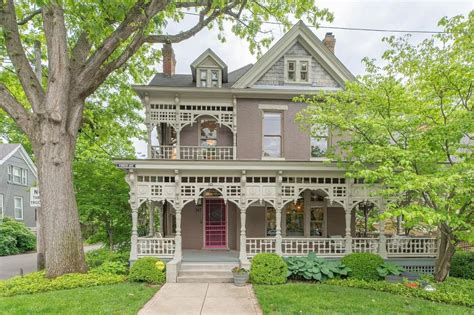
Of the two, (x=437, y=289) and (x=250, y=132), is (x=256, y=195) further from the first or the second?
(x=437, y=289)

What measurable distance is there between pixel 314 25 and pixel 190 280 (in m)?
10.1

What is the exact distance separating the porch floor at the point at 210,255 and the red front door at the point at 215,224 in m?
0.53

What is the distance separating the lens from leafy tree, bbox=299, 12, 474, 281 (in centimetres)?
656

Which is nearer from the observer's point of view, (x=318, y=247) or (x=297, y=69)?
(x=318, y=247)

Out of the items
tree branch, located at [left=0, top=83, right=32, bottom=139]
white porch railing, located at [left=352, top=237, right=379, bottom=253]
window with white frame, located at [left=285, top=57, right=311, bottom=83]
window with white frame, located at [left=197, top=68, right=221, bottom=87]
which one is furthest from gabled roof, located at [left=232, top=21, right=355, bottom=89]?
tree branch, located at [left=0, top=83, right=32, bottom=139]

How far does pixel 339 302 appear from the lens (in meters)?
6.64

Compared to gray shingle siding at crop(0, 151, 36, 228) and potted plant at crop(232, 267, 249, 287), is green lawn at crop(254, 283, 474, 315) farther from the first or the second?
gray shingle siding at crop(0, 151, 36, 228)

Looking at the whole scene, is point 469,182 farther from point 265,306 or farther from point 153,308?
point 153,308

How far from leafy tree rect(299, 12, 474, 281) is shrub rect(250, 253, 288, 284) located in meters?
3.86

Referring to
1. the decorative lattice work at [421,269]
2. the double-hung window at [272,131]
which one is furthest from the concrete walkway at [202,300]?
the decorative lattice work at [421,269]

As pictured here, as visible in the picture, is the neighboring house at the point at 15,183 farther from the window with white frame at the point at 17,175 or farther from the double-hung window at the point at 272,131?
the double-hung window at the point at 272,131

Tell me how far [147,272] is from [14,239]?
1479 centimetres

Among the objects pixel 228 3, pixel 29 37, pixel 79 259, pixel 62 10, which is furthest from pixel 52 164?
pixel 228 3

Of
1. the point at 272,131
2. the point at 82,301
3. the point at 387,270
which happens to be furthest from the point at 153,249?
the point at 387,270
